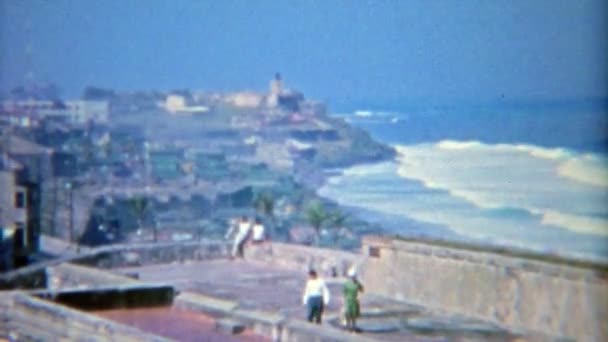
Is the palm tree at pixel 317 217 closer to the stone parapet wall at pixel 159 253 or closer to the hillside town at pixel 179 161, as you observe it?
the hillside town at pixel 179 161

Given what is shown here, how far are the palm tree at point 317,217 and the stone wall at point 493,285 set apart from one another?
2691 cm

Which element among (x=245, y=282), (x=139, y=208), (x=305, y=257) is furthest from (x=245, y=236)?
(x=139, y=208)

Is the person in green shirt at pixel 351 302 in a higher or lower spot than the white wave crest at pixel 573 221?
lower

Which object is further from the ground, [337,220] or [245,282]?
[337,220]

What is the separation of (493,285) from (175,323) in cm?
458

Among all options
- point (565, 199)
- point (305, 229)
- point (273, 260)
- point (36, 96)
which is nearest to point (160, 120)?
point (36, 96)

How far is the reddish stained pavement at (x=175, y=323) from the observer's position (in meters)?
13.9

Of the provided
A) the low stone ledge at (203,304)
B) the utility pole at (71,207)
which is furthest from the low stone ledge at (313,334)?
the utility pole at (71,207)

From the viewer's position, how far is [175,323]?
15.1m

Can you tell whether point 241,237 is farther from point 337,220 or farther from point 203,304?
point 337,220

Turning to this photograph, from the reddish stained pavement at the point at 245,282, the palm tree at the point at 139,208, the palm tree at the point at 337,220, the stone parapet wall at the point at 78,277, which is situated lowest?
the reddish stained pavement at the point at 245,282

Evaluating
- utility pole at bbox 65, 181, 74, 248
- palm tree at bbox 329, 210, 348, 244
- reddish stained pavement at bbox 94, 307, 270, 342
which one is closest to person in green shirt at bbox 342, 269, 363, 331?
reddish stained pavement at bbox 94, 307, 270, 342

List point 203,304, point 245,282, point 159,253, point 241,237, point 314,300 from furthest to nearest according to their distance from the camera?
point 159,253 < point 241,237 < point 245,282 < point 203,304 < point 314,300

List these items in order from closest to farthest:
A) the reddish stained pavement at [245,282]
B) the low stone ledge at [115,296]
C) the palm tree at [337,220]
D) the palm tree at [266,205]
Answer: the low stone ledge at [115,296]
the reddish stained pavement at [245,282]
the palm tree at [337,220]
the palm tree at [266,205]
